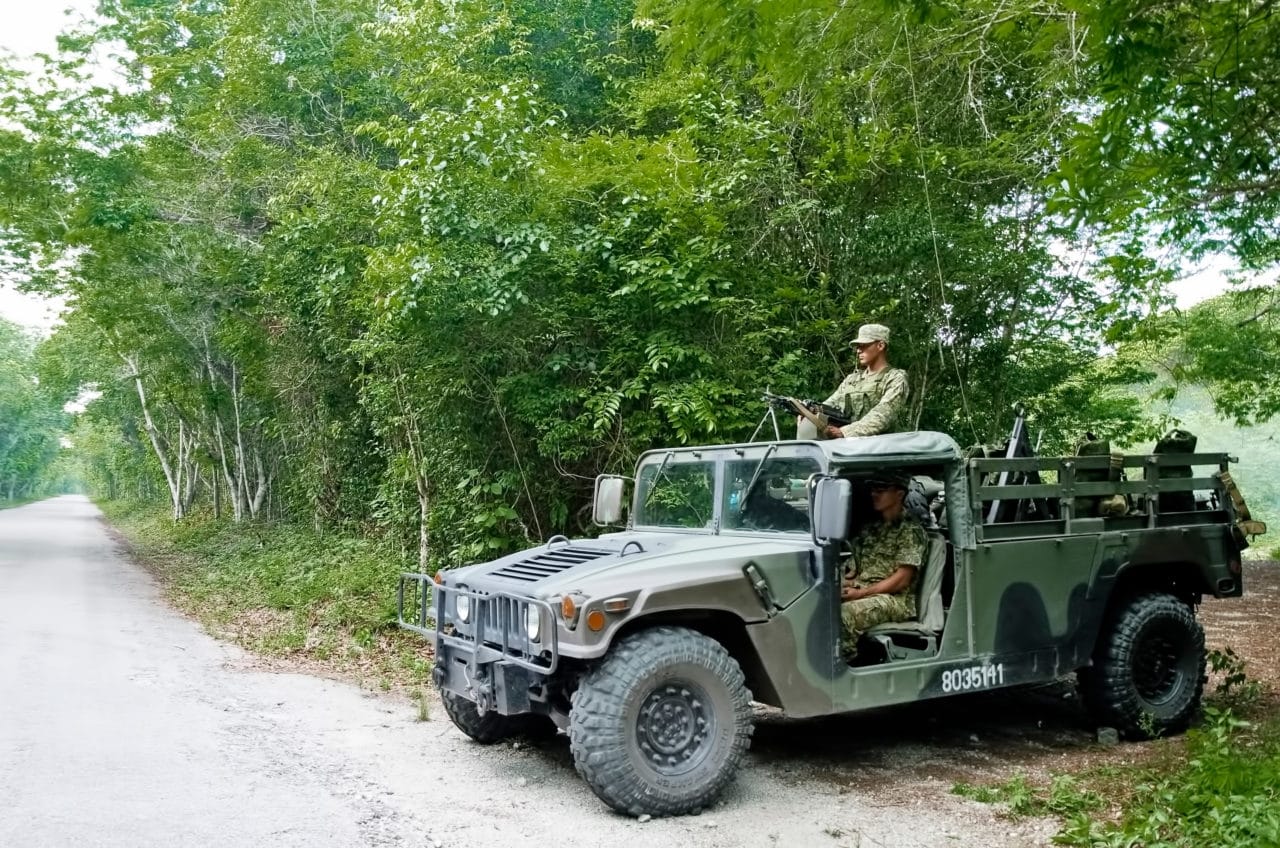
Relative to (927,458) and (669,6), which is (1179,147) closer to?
(927,458)

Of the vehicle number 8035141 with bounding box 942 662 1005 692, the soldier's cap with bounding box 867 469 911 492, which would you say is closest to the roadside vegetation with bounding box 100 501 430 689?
the soldier's cap with bounding box 867 469 911 492

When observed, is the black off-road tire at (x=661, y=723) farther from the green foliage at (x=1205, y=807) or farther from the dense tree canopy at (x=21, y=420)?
the dense tree canopy at (x=21, y=420)

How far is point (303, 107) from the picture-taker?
15.0 meters

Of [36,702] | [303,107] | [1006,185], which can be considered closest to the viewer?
[36,702]

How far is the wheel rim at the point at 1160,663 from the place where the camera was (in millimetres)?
6500

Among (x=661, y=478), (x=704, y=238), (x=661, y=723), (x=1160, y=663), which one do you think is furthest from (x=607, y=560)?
(x=704, y=238)

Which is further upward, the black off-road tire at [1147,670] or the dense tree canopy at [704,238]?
the dense tree canopy at [704,238]

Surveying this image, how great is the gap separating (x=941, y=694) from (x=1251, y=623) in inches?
295

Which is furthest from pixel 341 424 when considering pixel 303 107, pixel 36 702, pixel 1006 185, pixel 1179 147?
pixel 1179 147

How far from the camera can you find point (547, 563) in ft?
18.4

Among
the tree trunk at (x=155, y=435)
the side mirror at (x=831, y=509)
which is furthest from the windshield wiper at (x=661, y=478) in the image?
the tree trunk at (x=155, y=435)

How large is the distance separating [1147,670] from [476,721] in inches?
168

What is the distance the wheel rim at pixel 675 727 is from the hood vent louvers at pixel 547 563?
35.1 inches

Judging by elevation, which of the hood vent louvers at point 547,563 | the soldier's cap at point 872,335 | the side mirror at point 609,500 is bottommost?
the hood vent louvers at point 547,563
